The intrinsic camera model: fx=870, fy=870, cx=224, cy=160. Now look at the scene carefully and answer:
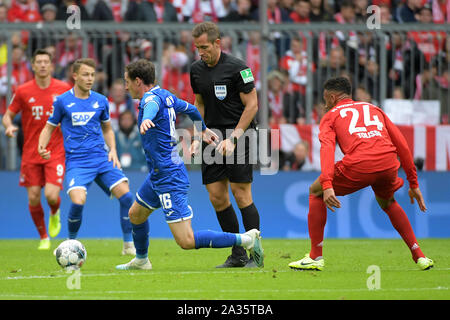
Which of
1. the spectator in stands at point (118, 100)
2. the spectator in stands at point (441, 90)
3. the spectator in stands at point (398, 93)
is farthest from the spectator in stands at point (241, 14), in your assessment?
the spectator in stands at point (441, 90)

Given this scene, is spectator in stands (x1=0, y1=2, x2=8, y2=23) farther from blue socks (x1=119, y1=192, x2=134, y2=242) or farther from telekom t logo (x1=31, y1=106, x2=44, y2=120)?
blue socks (x1=119, y1=192, x2=134, y2=242)

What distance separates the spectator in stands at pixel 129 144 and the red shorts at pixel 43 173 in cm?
199

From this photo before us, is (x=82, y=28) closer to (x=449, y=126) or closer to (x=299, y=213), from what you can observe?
(x=299, y=213)

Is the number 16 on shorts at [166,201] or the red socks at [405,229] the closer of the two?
the number 16 on shorts at [166,201]

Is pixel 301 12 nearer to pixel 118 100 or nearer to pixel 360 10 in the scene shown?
pixel 360 10

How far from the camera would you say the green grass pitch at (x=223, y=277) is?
21.7ft

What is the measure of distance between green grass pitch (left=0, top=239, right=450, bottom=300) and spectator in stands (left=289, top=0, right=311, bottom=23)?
213 inches

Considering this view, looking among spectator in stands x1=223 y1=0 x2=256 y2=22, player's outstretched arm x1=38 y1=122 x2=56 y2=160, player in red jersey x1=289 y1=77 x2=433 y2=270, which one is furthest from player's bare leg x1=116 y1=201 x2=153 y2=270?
spectator in stands x1=223 y1=0 x2=256 y2=22

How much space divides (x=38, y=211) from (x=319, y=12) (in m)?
6.40

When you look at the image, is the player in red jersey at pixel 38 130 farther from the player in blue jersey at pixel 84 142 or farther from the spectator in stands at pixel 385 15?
the spectator in stands at pixel 385 15

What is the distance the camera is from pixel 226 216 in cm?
895

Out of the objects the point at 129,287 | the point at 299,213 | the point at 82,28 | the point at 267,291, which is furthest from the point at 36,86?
the point at 267,291

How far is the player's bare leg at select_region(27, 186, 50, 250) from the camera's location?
38.2 ft

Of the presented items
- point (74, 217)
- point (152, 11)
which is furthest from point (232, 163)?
point (152, 11)
